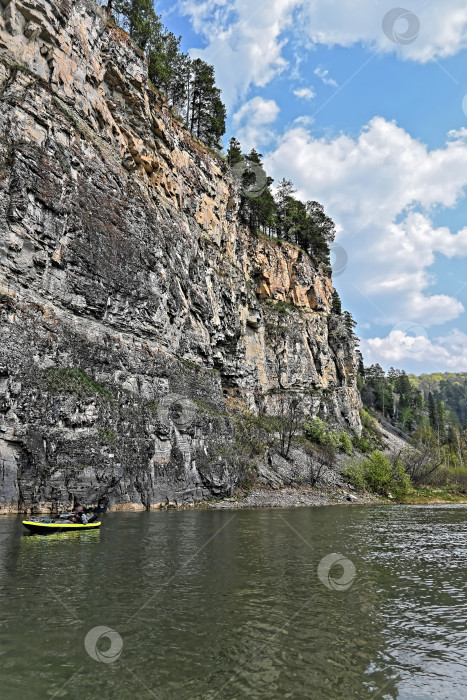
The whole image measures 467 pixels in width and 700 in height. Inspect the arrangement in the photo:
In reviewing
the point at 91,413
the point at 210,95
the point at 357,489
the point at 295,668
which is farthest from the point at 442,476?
the point at 295,668

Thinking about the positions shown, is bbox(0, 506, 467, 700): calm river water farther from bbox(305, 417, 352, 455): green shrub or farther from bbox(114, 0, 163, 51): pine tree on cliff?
bbox(114, 0, 163, 51): pine tree on cliff

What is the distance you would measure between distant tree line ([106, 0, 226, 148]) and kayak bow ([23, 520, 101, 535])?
61688 mm

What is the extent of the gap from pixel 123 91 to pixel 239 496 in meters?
48.0

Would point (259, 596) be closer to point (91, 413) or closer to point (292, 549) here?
point (292, 549)

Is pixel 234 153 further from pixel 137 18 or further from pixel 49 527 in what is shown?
pixel 49 527

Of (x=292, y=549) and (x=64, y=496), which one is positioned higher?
(x=64, y=496)

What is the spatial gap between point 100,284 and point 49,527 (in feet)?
80.5

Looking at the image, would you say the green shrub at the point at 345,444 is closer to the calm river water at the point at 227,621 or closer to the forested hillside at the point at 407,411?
the forested hillside at the point at 407,411

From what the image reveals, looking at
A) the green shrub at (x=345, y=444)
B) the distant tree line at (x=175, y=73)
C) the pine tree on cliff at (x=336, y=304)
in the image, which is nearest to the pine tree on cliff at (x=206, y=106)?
the distant tree line at (x=175, y=73)

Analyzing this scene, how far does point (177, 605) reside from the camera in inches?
508

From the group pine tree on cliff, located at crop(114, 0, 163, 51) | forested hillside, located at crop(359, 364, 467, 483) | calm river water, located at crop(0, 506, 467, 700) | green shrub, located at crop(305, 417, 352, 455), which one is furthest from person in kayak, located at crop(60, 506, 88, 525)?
forested hillside, located at crop(359, 364, 467, 483)

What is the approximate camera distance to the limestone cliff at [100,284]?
112 feet

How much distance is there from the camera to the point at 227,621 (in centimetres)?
1162

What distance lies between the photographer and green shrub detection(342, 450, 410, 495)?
65750mm
